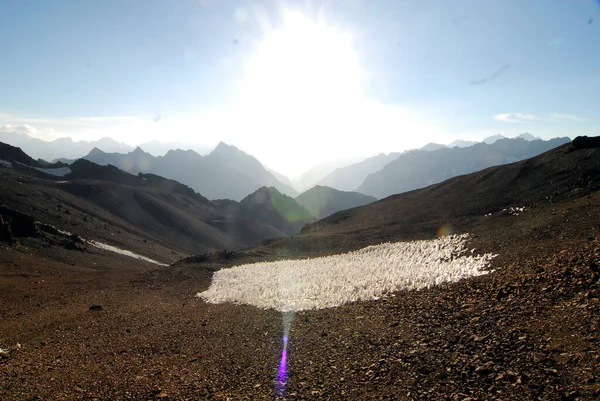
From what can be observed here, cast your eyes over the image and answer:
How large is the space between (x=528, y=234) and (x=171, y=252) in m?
76.3

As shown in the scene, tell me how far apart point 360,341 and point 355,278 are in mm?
10406

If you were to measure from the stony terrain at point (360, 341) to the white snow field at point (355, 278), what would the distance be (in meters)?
1.32

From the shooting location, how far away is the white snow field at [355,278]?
15.6 metres

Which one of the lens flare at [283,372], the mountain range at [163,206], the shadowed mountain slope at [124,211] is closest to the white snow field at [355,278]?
the lens flare at [283,372]

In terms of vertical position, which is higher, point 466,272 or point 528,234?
point 528,234

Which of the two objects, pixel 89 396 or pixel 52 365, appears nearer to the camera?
pixel 89 396

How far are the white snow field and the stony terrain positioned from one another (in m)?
1.32

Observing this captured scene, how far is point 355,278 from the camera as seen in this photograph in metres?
20.2

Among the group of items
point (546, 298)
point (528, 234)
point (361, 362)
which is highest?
point (528, 234)

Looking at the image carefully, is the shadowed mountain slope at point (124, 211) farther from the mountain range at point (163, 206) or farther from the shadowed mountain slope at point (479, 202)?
the shadowed mountain slope at point (479, 202)

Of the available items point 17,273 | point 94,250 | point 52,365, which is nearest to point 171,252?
point 94,250

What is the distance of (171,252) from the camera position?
81.8 m

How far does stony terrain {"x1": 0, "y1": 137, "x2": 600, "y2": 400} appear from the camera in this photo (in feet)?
23.0

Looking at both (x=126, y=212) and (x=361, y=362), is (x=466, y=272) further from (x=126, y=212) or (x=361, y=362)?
(x=126, y=212)
